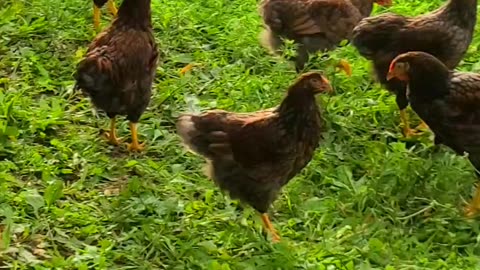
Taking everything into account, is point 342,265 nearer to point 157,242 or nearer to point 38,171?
point 157,242

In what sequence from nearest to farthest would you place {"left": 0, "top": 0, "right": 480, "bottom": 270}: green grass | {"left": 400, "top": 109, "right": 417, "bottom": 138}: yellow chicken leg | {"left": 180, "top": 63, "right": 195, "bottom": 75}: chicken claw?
{"left": 0, "top": 0, "right": 480, "bottom": 270}: green grass → {"left": 400, "top": 109, "right": 417, "bottom": 138}: yellow chicken leg → {"left": 180, "top": 63, "right": 195, "bottom": 75}: chicken claw

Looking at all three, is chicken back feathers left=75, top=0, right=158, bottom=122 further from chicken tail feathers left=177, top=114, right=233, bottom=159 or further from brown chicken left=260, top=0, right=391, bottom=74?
brown chicken left=260, top=0, right=391, bottom=74

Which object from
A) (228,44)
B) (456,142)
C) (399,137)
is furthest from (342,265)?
(228,44)

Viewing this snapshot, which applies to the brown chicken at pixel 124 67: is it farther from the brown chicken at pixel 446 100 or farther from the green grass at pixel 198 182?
the brown chicken at pixel 446 100

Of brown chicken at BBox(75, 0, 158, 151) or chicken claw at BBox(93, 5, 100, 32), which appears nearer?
brown chicken at BBox(75, 0, 158, 151)

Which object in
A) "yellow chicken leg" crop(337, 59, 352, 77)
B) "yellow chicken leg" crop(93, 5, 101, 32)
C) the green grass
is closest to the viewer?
the green grass

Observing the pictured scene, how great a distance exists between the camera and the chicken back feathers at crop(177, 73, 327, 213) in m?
4.36

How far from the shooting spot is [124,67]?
4965 mm

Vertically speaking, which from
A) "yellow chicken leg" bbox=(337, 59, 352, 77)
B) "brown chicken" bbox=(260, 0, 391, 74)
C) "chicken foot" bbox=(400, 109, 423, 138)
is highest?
"brown chicken" bbox=(260, 0, 391, 74)

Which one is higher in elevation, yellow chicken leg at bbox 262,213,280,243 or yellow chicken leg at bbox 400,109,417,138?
yellow chicken leg at bbox 262,213,280,243

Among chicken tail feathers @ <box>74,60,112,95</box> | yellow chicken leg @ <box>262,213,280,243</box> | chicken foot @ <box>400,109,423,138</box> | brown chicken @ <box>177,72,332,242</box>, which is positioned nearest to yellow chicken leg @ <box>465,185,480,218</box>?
chicken foot @ <box>400,109,423,138</box>

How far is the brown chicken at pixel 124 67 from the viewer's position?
16.2ft

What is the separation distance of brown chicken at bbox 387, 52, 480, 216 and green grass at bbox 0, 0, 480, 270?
258 mm

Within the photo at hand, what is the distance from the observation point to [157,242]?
433cm
